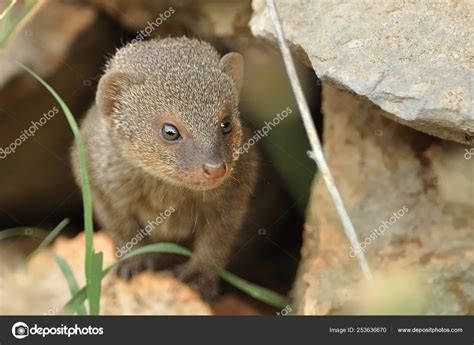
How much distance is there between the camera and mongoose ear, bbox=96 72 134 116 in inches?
106

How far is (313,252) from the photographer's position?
2.80 m

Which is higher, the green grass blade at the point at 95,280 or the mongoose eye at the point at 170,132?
the mongoose eye at the point at 170,132

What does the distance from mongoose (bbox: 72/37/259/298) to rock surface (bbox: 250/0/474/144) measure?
1.28ft

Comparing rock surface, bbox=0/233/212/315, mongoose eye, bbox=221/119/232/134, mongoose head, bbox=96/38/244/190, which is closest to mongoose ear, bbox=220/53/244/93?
mongoose head, bbox=96/38/244/190

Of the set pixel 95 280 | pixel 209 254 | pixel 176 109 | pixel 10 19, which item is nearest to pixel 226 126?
pixel 176 109

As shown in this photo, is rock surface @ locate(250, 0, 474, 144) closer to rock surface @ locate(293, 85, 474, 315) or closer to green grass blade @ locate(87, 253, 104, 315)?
rock surface @ locate(293, 85, 474, 315)

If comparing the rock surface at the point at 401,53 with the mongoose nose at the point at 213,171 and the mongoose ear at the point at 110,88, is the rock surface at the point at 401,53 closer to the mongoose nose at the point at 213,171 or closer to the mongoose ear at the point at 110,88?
the mongoose nose at the point at 213,171

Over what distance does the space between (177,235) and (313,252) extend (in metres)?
0.62

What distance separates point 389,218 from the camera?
2.69m

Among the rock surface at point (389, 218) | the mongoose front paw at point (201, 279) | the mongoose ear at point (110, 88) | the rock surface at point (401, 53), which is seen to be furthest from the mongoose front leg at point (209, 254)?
the rock surface at point (401, 53)
